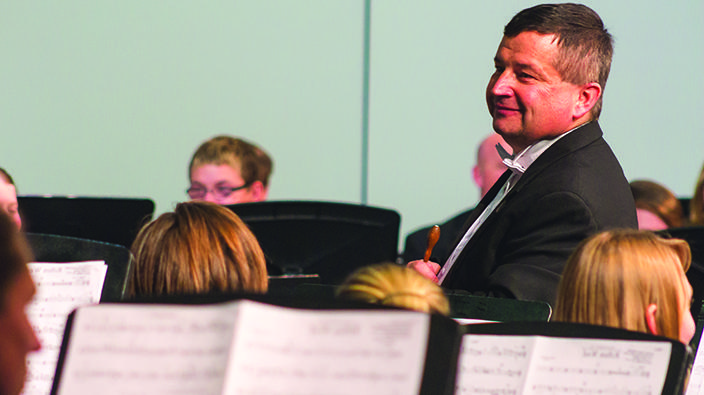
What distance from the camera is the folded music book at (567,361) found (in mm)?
912

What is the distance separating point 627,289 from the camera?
3.69 ft

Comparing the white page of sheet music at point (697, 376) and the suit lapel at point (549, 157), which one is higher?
the suit lapel at point (549, 157)

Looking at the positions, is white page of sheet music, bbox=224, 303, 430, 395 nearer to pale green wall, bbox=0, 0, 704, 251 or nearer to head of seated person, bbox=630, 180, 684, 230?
head of seated person, bbox=630, 180, 684, 230

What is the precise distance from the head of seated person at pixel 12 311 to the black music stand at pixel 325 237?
1.21 metres

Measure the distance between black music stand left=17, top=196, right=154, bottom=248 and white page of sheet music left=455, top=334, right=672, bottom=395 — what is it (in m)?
1.17

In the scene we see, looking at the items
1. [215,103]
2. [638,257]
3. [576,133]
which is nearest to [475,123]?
[215,103]

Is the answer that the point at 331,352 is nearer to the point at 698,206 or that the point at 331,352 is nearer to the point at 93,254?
the point at 93,254

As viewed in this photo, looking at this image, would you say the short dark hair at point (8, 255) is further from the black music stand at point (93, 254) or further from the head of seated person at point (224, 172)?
the head of seated person at point (224, 172)

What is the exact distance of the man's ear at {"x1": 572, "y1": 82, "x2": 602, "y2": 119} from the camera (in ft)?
4.93

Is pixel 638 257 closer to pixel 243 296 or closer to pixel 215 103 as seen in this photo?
pixel 243 296

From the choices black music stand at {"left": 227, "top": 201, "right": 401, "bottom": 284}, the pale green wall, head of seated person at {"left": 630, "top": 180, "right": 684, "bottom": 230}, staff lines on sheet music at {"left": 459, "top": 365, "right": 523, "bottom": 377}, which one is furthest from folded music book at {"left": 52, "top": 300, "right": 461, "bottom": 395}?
the pale green wall

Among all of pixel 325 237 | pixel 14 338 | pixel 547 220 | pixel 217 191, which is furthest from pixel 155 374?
pixel 217 191

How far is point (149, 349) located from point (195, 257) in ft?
1.29

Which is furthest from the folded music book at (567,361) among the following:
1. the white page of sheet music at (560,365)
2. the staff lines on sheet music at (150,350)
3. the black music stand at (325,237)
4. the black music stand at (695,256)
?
the black music stand at (325,237)
